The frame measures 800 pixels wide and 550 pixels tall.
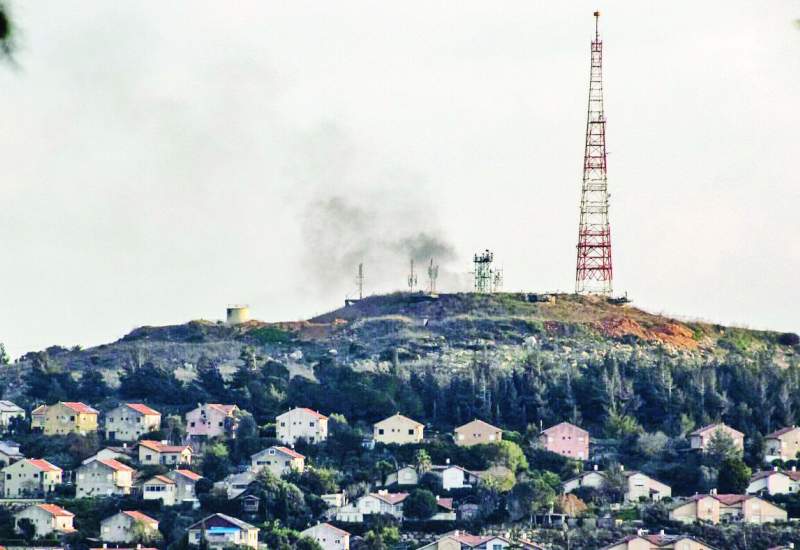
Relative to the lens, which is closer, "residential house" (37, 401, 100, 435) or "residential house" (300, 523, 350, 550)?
"residential house" (300, 523, 350, 550)

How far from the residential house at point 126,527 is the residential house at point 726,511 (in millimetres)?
17124

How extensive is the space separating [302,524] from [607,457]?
14432 mm

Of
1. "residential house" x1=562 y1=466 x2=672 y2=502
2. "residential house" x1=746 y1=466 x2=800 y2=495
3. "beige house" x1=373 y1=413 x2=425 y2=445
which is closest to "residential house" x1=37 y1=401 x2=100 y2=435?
"beige house" x1=373 y1=413 x2=425 y2=445

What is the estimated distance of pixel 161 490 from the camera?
235 ft

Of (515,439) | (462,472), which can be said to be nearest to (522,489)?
(462,472)

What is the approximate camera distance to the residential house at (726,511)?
67.6 m

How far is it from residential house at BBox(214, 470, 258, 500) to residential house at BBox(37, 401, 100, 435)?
37.4 ft

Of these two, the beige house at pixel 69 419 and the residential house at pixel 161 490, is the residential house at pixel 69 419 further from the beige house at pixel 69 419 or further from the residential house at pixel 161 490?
the residential house at pixel 161 490

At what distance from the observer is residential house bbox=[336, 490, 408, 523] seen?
67750 mm

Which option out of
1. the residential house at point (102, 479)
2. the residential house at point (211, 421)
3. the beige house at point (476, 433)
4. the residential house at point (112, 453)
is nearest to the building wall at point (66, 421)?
the residential house at point (211, 421)

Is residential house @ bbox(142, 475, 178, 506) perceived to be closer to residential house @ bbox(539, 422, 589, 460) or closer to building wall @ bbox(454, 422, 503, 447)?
building wall @ bbox(454, 422, 503, 447)

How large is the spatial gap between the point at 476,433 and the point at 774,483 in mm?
12205

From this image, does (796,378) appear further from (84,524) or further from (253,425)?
(84,524)

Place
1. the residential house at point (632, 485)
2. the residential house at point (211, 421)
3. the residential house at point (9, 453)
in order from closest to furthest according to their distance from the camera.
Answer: the residential house at point (632, 485) < the residential house at point (9, 453) < the residential house at point (211, 421)
